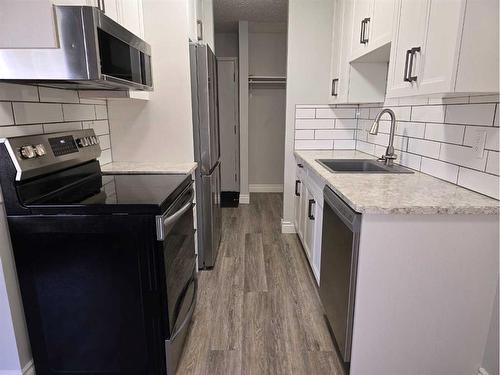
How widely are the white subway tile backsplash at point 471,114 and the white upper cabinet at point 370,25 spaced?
1.72 ft

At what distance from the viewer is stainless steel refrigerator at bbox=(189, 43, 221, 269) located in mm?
2354

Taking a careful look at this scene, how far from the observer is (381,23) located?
192 centimetres

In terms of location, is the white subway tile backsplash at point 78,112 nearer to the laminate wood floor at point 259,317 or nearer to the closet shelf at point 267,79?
the laminate wood floor at point 259,317

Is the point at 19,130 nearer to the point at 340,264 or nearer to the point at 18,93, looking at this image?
the point at 18,93

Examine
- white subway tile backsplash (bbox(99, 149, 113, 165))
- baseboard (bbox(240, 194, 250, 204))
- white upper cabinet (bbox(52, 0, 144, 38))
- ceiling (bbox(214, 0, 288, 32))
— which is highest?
ceiling (bbox(214, 0, 288, 32))

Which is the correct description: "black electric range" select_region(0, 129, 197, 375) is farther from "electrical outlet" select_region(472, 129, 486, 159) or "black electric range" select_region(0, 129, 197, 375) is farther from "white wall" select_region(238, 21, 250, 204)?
"white wall" select_region(238, 21, 250, 204)

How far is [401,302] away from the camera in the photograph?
1.38 meters

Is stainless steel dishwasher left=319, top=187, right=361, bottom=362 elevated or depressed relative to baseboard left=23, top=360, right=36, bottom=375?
elevated

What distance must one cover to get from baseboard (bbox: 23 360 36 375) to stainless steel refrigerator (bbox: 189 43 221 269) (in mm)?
1307

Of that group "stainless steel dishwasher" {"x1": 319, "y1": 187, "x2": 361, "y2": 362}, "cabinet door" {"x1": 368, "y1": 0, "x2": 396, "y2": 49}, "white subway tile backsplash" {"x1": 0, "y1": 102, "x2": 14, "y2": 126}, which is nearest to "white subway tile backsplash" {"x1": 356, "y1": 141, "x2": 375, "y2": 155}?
"cabinet door" {"x1": 368, "y1": 0, "x2": 396, "y2": 49}

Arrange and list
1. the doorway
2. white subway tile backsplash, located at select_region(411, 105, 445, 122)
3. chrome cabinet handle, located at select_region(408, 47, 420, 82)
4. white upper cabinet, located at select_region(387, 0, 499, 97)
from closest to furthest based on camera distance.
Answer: white upper cabinet, located at select_region(387, 0, 499, 97)
chrome cabinet handle, located at select_region(408, 47, 420, 82)
white subway tile backsplash, located at select_region(411, 105, 445, 122)
the doorway

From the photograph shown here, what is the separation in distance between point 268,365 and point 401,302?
2.44 feet

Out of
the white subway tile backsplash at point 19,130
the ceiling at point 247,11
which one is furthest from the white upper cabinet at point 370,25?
the white subway tile backsplash at point 19,130

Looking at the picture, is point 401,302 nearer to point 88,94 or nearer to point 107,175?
point 107,175
